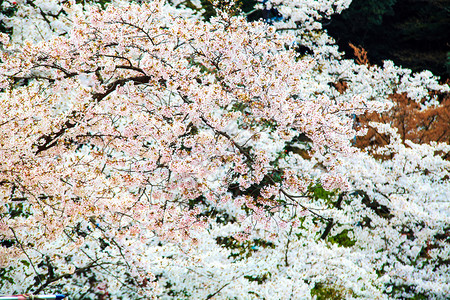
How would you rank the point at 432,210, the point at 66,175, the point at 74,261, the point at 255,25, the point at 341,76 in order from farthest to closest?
the point at 341,76
the point at 432,210
the point at 255,25
the point at 74,261
the point at 66,175

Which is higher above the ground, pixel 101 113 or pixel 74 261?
pixel 101 113

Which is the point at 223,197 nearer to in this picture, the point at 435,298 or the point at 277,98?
the point at 277,98

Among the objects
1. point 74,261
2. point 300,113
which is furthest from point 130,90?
point 74,261

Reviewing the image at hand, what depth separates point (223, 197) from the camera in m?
3.78

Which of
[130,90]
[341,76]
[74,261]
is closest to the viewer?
[130,90]

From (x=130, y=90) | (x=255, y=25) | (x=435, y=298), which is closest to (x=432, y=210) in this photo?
(x=435, y=298)

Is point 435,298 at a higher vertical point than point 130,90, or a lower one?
lower

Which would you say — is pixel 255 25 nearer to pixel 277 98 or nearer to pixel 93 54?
pixel 277 98

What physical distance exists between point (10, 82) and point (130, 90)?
3.46 ft

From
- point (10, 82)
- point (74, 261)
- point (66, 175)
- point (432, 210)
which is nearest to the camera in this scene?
point (66, 175)

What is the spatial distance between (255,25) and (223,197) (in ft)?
7.30

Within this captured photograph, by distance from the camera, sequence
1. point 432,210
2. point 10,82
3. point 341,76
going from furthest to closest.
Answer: point 341,76, point 432,210, point 10,82

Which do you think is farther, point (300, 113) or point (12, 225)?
point (300, 113)

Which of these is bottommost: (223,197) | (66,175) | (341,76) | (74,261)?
(74,261)
